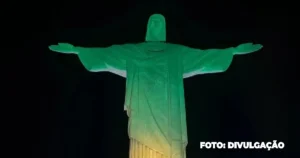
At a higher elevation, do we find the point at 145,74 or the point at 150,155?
the point at 145,74

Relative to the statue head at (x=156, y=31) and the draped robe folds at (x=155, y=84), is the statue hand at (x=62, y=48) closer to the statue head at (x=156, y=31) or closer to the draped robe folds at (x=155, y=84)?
the draped robe folds at (x=155, y=84)

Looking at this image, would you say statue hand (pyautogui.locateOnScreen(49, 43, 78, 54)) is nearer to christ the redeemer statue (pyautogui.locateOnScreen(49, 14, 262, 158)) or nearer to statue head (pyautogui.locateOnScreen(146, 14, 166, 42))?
christ the redeemer statue (pyautogui.locateOnScreen(49, 14, 262, 158))

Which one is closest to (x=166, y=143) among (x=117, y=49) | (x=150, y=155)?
(x=150, y=155)

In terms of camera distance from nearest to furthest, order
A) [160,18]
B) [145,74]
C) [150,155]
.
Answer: [150,155] → [145,74] → [160,18]

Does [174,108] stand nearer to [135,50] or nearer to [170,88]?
[170,88]

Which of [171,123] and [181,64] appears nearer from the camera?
[171,123]

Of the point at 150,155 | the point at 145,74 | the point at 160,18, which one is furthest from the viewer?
the point at 160,18

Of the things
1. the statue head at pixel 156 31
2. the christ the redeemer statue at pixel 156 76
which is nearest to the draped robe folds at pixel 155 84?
the christ the redeemer statue at pixel 156 76

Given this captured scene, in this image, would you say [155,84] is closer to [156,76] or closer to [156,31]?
[156,76]

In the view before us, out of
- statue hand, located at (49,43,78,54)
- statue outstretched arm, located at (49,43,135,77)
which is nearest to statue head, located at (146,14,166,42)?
statue outstretched arm, located at (49,43,135,77)

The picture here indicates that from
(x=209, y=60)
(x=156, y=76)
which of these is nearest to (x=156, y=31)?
(x=156, y=76)
